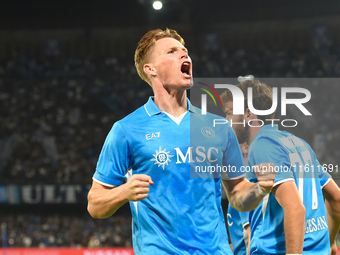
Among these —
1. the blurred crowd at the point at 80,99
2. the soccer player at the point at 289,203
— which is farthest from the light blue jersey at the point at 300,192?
the blurred crowd at the point at 80,99

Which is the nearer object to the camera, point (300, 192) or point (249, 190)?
point (249, 190)

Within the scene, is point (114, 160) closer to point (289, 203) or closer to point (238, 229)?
point (289, 203)

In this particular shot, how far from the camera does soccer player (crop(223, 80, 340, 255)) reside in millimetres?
2619

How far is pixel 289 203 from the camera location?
8.61 feet

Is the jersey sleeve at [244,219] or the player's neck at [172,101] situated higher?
the player's neck at [172,101]

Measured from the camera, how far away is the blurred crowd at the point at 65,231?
13328mm

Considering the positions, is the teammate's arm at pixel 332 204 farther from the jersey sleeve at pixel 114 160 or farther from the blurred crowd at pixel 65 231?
the blurred crowd at pixel 65 231

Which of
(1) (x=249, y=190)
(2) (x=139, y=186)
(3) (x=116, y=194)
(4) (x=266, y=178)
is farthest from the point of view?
(1) (x=249, y=190)

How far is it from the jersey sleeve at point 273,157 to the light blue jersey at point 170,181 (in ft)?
1.25

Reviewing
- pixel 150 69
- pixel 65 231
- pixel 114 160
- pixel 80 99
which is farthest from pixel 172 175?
pixel 80 99

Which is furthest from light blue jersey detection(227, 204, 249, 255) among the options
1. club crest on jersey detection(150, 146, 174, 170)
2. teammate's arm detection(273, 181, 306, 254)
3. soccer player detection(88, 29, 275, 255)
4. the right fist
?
the right fist

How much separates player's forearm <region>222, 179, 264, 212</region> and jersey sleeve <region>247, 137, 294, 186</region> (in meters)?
0.24

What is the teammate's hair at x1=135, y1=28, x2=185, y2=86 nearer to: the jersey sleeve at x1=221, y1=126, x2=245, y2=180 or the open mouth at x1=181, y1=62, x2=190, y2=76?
the open mouth at x1=181, y1=62, x2=190, y2=76

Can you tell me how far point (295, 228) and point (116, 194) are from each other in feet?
3.83
